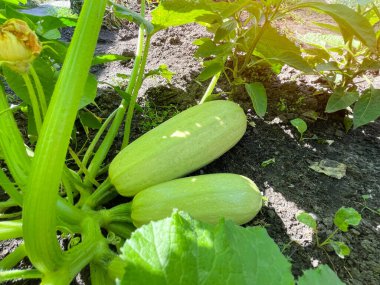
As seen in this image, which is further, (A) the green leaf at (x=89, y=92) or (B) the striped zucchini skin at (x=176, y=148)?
(B) the striped zucchini skin at (x=176, y=148)

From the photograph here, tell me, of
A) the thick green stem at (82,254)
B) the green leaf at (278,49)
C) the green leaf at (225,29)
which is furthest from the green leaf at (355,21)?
the thick green stem at (82,254)

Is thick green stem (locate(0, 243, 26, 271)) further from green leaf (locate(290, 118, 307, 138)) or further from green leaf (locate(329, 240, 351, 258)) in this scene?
green leaf (locate(290, 118, 307, 138))

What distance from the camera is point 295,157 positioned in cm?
155

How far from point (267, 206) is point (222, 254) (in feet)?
2.41

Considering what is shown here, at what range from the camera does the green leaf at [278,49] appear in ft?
4.92

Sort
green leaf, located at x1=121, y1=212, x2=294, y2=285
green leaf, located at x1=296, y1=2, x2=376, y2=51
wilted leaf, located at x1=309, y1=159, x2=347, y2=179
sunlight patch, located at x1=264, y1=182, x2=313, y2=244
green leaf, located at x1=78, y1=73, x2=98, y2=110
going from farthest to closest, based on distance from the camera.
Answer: wilted leaf, located at x1=309, y1=159, x2=347, y2=179 < green leaf, located at x1=296, y1=2, x2=376, y2=51 < sunlight patch, located at x1=264, y1=182, x2=313, y2=244 < green leaf, located at x1=78, y1=73, x2=98, y2=110 < green leaf, located at x1=121, y1=212, x2=294, y2=285

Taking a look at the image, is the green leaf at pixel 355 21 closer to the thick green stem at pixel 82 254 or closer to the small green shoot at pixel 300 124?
the small green shoot at pixel 300 124

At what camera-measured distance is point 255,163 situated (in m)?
1.52

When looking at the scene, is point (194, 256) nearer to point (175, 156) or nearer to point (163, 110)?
point (175, 156)

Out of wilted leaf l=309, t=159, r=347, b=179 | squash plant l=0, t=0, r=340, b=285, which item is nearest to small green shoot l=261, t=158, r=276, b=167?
wilted leaf l=309, t=159, r=347, b=179

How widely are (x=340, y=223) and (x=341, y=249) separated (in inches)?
2.9

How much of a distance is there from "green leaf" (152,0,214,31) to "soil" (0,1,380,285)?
46cm

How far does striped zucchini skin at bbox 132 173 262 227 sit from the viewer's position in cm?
120

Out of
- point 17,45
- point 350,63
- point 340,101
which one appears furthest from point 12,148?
point 350,63
